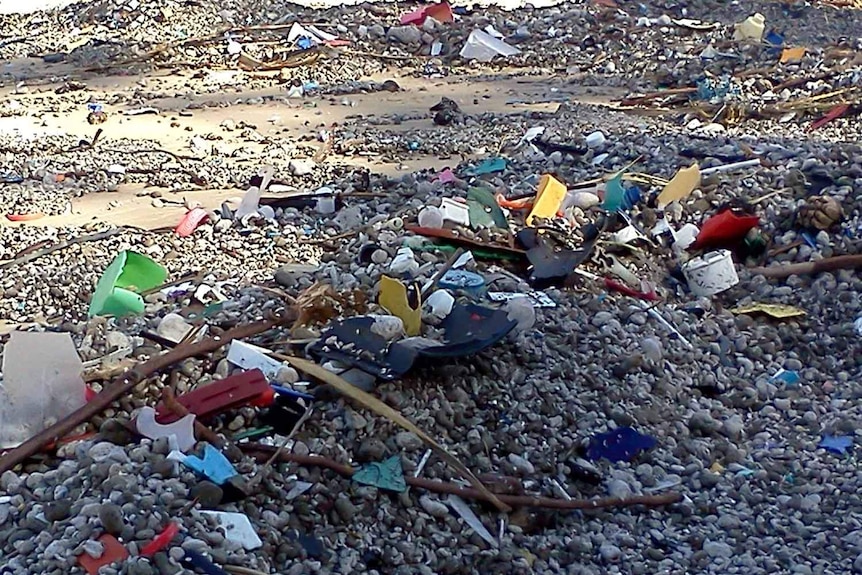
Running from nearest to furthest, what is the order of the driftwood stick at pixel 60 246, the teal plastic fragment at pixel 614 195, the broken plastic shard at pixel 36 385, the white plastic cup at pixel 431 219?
the broken plastic shard at pixel 36 385 < the white plastic cup at pixel 431 219 < the teal plastic fragment at pixel 614 195 < the driftwood stick at pixel 60 246

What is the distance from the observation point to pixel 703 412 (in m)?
3.12

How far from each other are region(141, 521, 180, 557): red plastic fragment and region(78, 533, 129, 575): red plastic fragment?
40mm

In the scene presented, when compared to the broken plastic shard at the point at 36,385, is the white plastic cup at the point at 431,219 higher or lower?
lower

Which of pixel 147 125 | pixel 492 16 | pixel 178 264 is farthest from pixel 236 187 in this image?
pixel 492 16

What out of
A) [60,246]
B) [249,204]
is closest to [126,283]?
[60,246]

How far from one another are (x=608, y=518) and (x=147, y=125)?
5395mm

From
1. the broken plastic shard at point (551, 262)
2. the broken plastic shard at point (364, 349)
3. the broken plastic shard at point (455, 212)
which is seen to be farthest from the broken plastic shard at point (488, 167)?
the broken plastic shard at point (364, 349)

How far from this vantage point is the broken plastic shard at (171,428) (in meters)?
2.48

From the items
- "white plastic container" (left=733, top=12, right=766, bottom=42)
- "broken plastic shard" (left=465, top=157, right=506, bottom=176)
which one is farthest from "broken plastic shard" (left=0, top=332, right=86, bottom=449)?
"white plastic container" (left=733, top=12, right=766, bottom=42)

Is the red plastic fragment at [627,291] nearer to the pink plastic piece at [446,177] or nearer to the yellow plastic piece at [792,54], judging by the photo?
A: the pink plastic piece at [446,177]

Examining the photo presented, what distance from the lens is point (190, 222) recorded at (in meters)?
4.95

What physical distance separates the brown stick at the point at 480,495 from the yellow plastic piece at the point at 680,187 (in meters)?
1.98

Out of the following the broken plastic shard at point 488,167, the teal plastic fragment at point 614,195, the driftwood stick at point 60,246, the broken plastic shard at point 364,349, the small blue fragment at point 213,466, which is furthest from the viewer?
the broken plastic shard at point 488,167

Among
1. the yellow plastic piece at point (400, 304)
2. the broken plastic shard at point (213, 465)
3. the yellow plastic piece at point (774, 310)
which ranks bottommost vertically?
the yellow plastic piece at point (774, 310)
